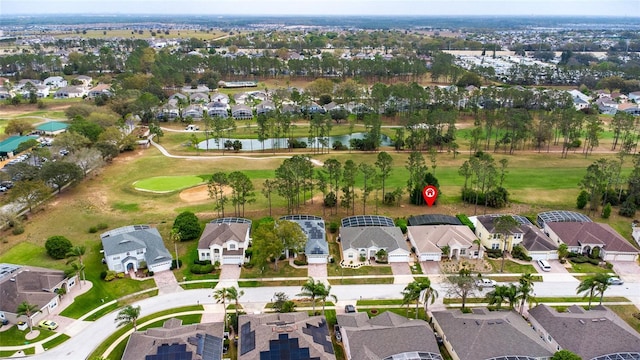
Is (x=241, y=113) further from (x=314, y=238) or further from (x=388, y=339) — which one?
(x=388, y=339)

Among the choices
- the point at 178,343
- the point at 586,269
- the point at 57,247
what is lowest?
the point at 586,269

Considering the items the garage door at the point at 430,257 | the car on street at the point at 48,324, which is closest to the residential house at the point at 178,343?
the car on street at the point at 48,324

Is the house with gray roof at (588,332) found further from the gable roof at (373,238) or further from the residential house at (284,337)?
the residential house at (284,337)

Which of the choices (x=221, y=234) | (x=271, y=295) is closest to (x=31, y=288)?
(x=221, y=234)

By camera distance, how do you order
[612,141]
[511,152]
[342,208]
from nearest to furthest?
[342,208], [511,152], [612,141]

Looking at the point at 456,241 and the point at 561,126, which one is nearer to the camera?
the point at 456,241

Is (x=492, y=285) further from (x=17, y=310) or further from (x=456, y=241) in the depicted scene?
(x=17, y=310)

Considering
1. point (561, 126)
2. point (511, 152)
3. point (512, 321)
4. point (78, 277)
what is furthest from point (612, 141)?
point (78, 277)

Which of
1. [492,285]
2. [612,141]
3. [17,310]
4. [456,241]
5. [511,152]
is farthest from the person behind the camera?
[612,141]
